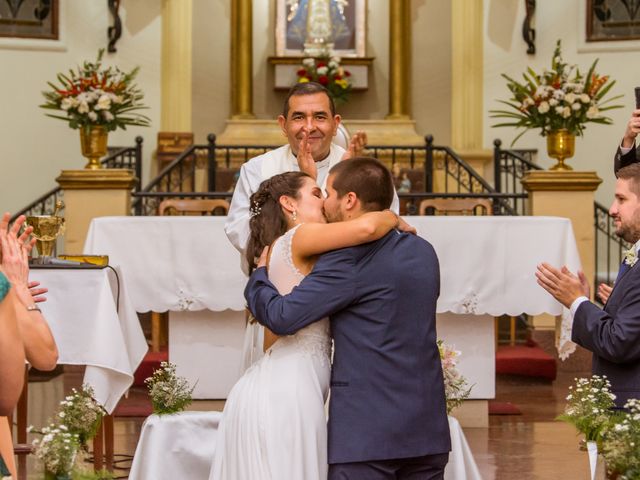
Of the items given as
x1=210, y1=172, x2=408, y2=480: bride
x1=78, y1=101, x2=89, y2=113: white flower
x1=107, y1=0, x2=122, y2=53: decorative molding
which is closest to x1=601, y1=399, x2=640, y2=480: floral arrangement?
x1=210, y1=172, x2=408, y2=480: bride

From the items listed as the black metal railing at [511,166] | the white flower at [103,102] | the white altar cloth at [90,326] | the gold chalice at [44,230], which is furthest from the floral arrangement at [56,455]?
the black metal railing at [511,166]

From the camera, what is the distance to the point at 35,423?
23.9 ft

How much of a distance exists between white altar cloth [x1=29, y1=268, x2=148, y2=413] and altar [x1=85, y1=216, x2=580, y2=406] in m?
1.15

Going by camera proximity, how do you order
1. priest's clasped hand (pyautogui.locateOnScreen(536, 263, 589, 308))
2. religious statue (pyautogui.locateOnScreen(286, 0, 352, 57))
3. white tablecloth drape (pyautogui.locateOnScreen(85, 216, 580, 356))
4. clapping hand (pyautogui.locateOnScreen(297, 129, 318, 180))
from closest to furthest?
priest's clasped hand (pyautogui.locateOnScreen(536, 263, 589, 308)) → clapping hand (pyautogui.locateOnScreen(297, 129, 318, 180)) → white tablecloth drape (pyautogui.locateOnScreen(85, 216, 580, 356)) → religious statue (pyautogui.locateOnScreen(286, 0, 352, 57))

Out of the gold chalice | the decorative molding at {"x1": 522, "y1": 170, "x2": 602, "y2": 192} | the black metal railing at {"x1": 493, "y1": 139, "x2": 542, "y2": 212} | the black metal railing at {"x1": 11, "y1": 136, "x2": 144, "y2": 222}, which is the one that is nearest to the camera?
the gold chalice

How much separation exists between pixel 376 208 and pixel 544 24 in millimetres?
10955

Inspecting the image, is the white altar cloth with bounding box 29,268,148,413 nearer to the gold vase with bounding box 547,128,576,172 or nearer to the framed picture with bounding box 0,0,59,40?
the gold vase with bounding box 547,128,576,172

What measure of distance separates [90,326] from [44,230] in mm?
545

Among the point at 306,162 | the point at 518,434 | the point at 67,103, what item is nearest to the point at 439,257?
the point at 518,434

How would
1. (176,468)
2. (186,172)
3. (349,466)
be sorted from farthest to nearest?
(186,172) → (176,468) → (349,466)

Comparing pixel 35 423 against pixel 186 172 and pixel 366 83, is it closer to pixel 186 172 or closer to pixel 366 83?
pixel 186 172

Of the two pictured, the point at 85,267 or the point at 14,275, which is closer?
the point at 14,275

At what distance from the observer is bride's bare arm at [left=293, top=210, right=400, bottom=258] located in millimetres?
3523

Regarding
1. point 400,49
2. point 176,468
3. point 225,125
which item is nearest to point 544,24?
point 400,49
